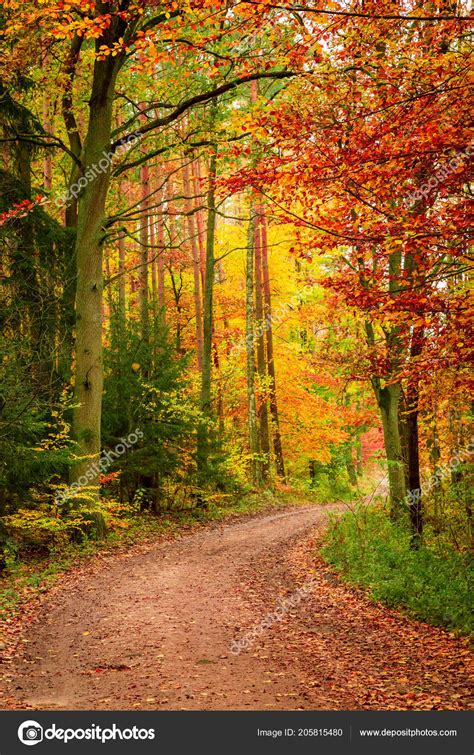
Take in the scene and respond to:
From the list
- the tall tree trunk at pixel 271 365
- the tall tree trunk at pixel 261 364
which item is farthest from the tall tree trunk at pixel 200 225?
the tall tree trunk at pixel 271 365

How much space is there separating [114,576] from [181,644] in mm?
3848

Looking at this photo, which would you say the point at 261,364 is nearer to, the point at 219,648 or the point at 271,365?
the point at 271,365

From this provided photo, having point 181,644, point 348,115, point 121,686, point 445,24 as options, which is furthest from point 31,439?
point 445,24

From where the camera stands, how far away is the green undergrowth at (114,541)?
9268 millimetres
